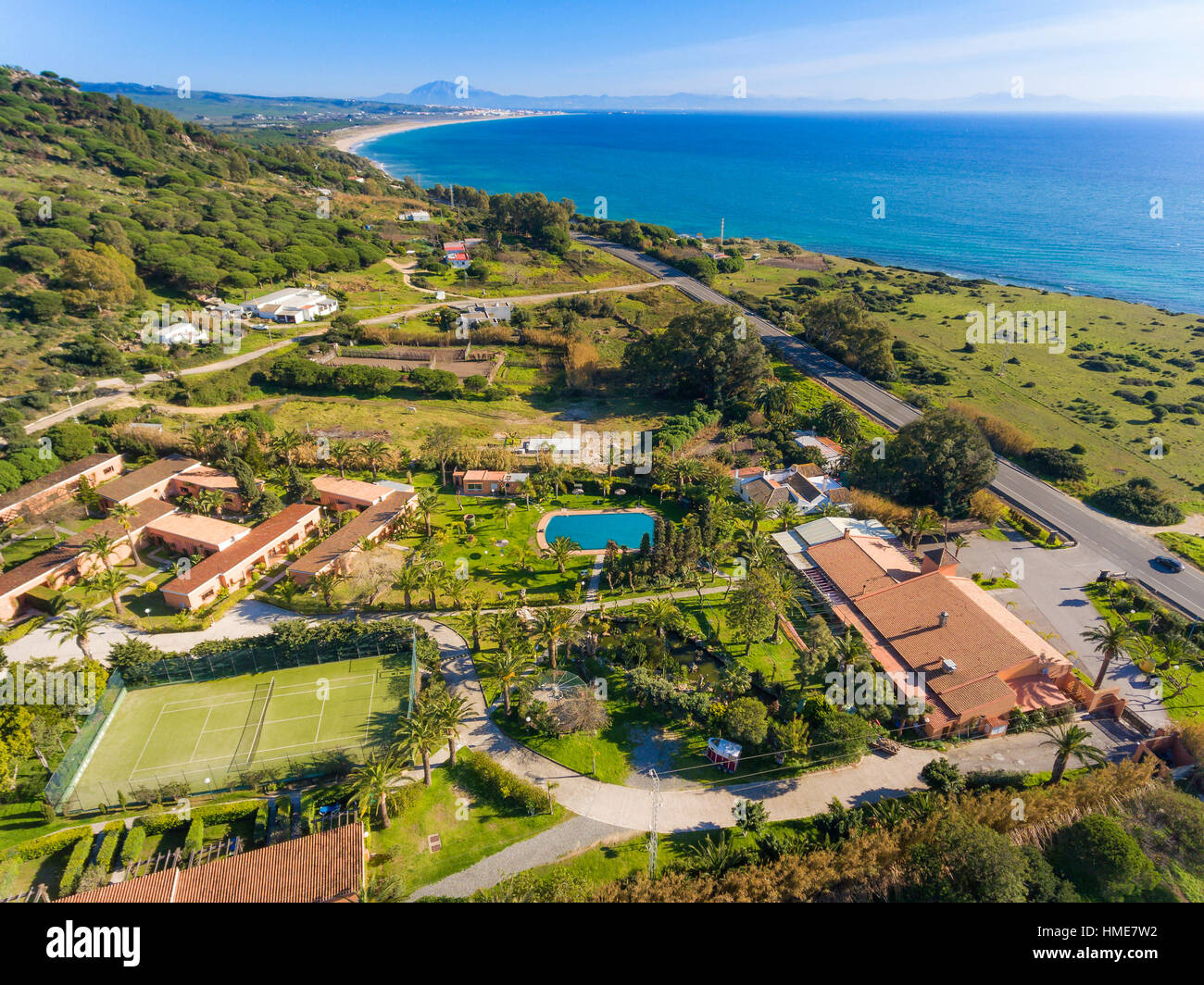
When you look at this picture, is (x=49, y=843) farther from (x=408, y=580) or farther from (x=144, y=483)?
(x=144, y=483)

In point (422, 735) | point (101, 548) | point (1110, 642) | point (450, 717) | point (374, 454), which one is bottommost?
point (422, 735)

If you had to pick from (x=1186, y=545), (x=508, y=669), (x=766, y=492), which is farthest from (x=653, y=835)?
(x=1186, y=545)

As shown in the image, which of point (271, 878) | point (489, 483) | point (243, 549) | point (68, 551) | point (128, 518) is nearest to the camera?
point (271, 878)

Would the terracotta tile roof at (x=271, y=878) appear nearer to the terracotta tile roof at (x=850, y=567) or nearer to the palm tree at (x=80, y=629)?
the palm tree at (x=80, y=629)

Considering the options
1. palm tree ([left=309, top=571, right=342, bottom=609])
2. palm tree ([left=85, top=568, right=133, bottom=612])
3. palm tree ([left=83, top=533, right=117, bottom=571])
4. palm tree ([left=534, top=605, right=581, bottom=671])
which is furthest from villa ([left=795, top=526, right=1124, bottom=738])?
palm tree ([left=83, top=533, right=117, bottom=571])

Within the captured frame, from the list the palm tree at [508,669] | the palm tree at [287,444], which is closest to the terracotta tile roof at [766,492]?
the palm tree at [508,669]
